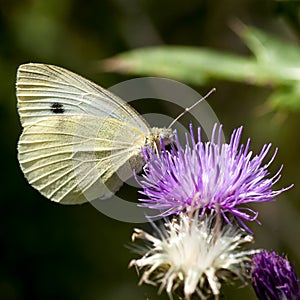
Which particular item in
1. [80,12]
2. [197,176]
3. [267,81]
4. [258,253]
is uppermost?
[80,12]

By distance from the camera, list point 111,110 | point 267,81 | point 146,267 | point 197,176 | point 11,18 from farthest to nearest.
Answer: point 11,18 → point 267,81 → point 111,110 → point 197,176 → point 146,267

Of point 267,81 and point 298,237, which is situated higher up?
point 267,81

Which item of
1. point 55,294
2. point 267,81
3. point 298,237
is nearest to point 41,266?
point 55,294

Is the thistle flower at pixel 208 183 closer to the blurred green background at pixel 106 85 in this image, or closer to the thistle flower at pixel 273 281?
the thistle flower at pixel 273 281

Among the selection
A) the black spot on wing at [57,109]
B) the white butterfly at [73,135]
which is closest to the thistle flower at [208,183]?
the white butterfly at [73,135]

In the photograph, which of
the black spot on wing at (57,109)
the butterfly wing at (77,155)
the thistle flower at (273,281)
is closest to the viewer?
the thistle flower at (273,281)

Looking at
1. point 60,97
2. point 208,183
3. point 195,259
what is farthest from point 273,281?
point 60,97

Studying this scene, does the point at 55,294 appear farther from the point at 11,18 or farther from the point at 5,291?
the point at 11,18
